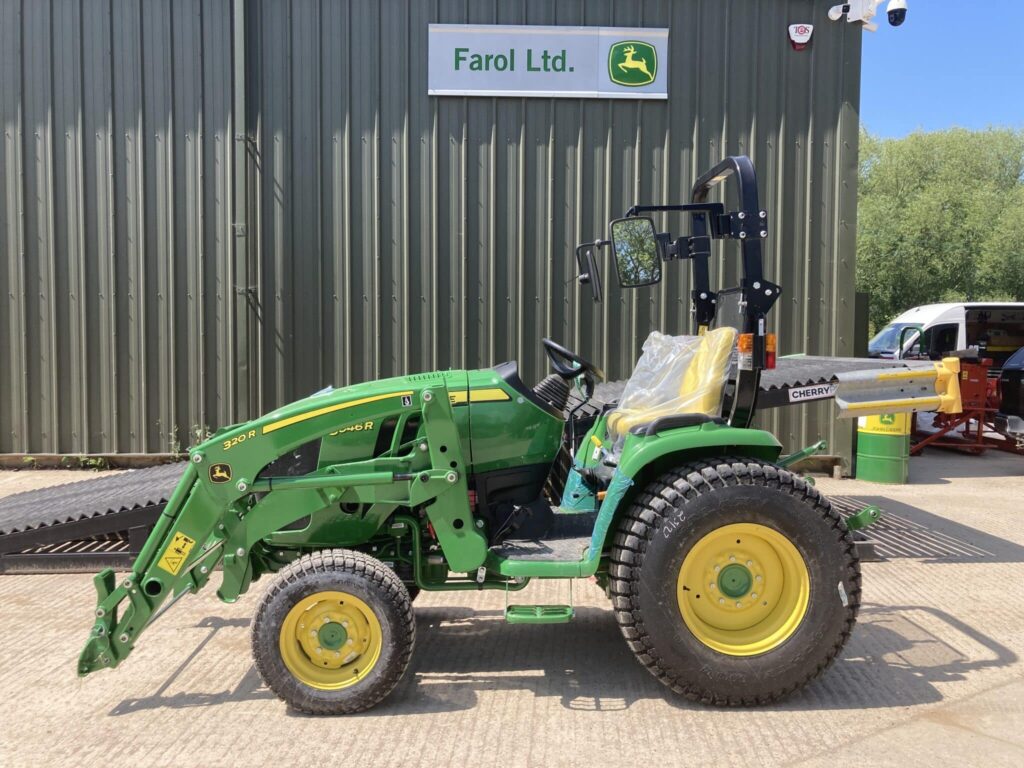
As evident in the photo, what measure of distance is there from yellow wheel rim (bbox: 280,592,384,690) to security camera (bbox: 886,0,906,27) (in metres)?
8.01

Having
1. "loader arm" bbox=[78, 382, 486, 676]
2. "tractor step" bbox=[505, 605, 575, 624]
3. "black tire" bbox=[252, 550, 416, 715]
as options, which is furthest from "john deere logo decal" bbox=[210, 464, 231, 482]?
"tractor step" bbox=[505, 605, 575, 624]

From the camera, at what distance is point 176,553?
353 centimetres

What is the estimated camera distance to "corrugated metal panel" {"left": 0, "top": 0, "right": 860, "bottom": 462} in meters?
8.58

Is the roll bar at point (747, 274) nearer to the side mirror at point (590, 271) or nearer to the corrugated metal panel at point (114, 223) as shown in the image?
the side mirror at point (590, 271)

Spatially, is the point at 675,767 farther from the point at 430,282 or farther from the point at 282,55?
the point at 282,55

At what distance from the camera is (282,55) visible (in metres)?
8.55

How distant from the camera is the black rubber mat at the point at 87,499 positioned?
188 inches

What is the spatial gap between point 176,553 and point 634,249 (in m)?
2.46

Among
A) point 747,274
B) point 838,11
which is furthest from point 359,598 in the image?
point 838,11

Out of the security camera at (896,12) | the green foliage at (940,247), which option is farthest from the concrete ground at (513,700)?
the green foliage at (940,247)

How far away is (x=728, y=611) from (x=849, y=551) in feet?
1.91

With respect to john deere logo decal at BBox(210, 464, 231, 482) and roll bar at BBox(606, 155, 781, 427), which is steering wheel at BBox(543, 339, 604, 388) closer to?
roll bar at BBox(606, 155, 781, 427)

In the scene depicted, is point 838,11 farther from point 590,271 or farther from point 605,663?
point 605,663

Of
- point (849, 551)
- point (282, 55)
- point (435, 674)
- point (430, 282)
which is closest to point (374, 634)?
point (435, 674)
